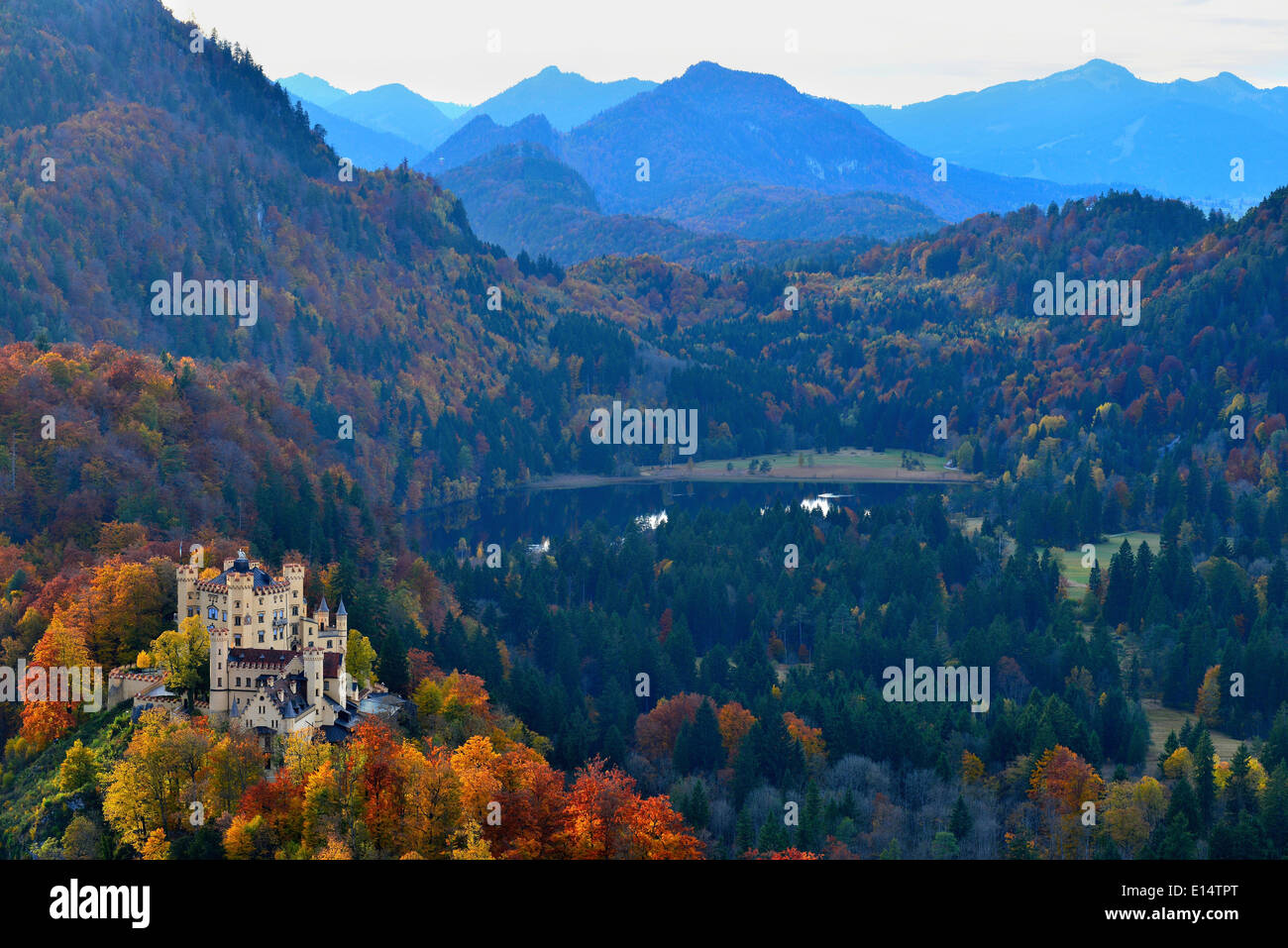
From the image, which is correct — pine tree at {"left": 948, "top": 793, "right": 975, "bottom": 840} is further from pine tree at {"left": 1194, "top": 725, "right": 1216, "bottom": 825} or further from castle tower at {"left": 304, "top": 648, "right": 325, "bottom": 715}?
castle tower at {"left": 304, "top": 648, "right": 325, "bottom": 715}

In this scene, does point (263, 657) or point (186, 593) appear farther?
point (186, 593)

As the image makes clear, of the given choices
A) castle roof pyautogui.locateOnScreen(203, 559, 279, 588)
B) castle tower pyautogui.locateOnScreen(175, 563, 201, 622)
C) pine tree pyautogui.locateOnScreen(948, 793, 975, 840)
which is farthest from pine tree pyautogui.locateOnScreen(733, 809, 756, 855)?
castle tower pyautogui.locateOnScreen(175, 563, 201, 622)

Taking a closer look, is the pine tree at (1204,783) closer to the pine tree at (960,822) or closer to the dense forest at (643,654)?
the dense forest at (643,654)

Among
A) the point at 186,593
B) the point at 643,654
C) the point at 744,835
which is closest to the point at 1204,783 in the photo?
the point at 744,835

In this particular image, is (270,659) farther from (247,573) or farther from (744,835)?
(744,835)

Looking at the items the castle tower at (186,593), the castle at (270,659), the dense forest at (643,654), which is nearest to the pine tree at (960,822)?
the dense forest at (643,654)

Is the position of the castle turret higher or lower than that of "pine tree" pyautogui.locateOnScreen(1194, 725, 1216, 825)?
higher
